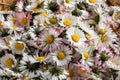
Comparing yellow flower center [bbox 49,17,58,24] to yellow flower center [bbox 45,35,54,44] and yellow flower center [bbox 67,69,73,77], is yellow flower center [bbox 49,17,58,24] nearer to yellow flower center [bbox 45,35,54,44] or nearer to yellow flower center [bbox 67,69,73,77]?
yellow flower center [bbox 45,35,54,44]

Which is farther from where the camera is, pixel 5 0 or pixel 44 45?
pixel 5 0

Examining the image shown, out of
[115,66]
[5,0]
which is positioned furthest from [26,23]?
[115,66]

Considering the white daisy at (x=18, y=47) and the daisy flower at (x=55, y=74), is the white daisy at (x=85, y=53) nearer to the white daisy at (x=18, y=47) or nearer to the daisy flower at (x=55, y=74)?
the daisy flower at (x=55, y=74)

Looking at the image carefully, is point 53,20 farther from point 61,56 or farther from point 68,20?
point 61,56

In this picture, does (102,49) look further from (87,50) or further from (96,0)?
(96,0)

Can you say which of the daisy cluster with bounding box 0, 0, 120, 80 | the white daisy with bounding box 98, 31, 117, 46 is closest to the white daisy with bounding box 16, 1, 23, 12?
the daisy cluster with bounding box 0, 0, 120, 80

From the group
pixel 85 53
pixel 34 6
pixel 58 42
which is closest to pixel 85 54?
pixel 85 53
